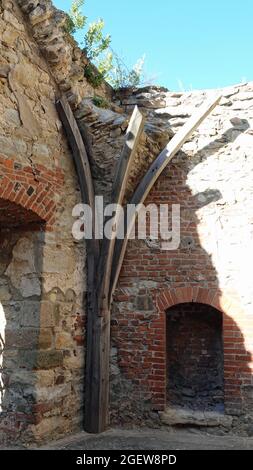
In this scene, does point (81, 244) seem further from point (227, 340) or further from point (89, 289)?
point (227, 340)

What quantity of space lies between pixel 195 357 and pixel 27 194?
2.73m

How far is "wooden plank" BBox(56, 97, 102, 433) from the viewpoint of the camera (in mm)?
4586

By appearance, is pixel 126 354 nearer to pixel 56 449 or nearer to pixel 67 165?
pixel 56 449

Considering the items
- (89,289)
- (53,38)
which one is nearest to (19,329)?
(89,289)

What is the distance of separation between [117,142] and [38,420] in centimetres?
294

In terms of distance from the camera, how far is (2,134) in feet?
12.8

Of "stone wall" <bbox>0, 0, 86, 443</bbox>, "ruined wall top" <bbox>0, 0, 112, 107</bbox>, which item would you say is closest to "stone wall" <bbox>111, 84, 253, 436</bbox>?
"stone wall" <bbox>0, 0, 86, 443</bbox>

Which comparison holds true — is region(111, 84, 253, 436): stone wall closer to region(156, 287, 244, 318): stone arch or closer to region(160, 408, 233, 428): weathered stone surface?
region(156, 287, 244, 318): stone arch

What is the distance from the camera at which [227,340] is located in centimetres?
475

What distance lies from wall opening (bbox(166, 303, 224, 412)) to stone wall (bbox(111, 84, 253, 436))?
325 millimetres

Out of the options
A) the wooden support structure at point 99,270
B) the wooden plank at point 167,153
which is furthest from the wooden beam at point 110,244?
the wooden plank at point 167,153

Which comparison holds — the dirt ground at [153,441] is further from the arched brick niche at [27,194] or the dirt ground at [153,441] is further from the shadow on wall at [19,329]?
the arched brick niche at [27,194]

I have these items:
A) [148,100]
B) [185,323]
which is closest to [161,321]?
[185,323]

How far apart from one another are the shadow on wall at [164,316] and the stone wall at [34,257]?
0.57 m
